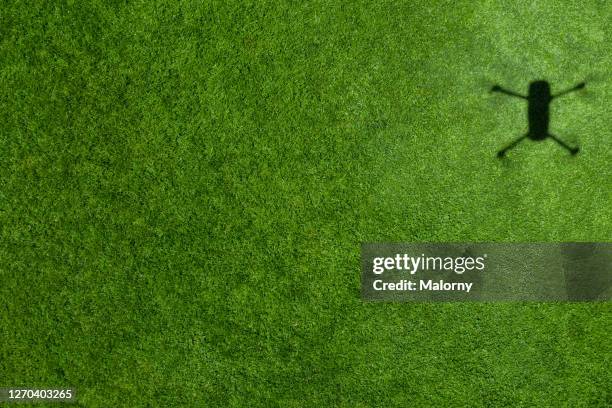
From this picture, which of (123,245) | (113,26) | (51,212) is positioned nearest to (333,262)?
(123,245)

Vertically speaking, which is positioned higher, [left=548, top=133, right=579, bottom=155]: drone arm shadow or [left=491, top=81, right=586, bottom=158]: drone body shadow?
[left=491, top=81, right=586, bottom=158]: drone body shadow

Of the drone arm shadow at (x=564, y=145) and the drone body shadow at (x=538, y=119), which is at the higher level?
the drone body shadow at (x=538, y=119)

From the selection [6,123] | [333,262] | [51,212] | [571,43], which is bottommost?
[333,262]

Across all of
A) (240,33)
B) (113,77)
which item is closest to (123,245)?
(113,77)

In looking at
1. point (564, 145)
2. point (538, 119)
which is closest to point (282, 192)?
point (538, 119)

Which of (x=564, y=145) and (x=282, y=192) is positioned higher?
(x=564, y=145)

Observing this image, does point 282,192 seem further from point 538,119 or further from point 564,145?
Result: point 564,145

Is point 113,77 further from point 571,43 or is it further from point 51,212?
point 571,43

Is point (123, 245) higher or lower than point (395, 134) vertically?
lower
